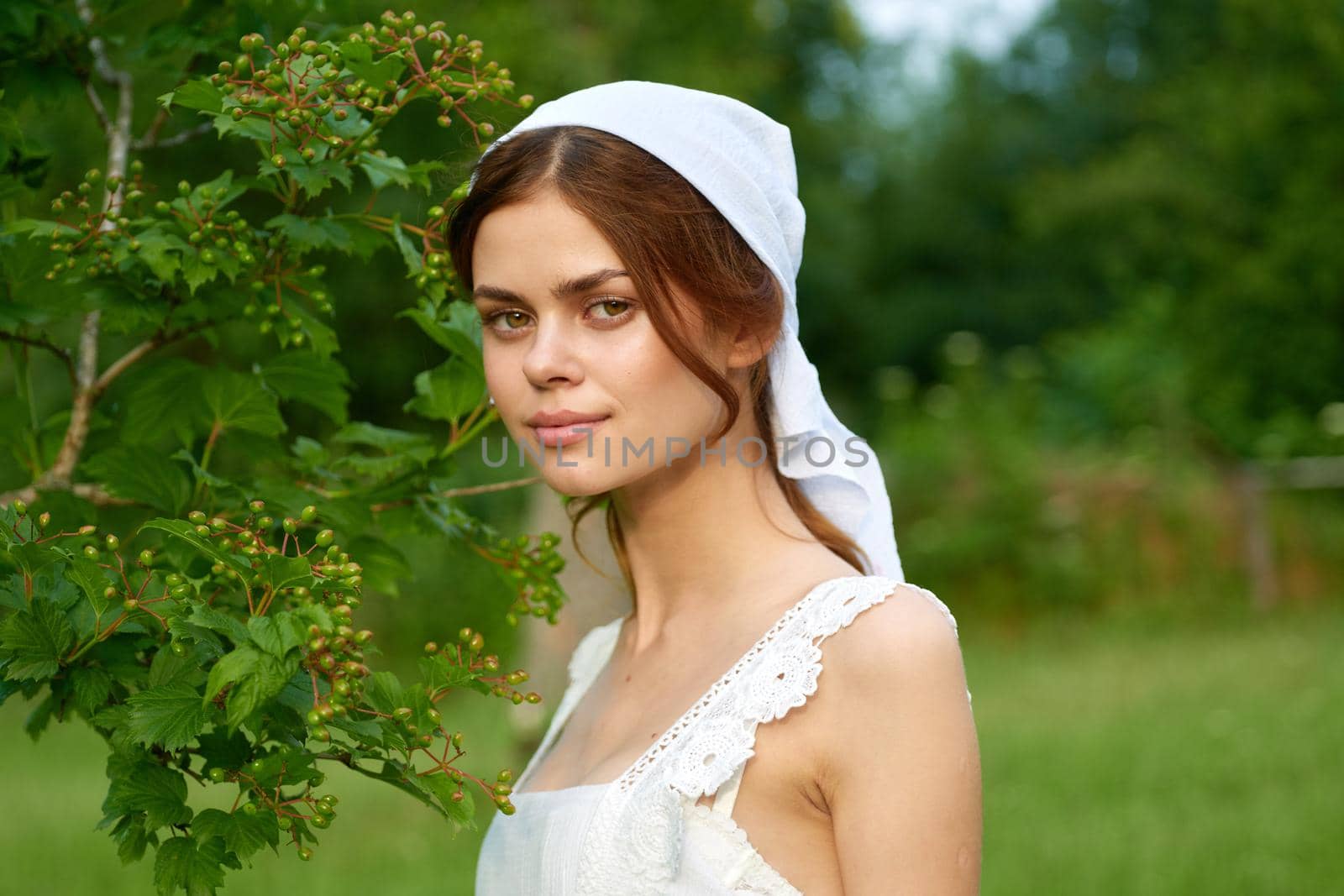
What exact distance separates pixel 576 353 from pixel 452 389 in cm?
35

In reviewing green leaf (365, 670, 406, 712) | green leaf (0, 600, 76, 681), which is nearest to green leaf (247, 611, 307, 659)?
green leaf (365, 670, 406, 712)

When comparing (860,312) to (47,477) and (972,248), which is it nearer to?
(972,248)

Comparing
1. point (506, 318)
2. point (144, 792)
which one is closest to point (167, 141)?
point (506, 318)

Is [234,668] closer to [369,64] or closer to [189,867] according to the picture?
[189,867]

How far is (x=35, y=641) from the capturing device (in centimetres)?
158

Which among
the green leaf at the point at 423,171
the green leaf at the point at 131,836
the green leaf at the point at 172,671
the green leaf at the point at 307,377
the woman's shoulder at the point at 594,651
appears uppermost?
the green leaf at the point at 423,171

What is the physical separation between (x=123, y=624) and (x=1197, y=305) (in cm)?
1497

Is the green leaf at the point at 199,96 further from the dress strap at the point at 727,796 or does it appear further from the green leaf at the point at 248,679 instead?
the dress strap at the point at 727,796

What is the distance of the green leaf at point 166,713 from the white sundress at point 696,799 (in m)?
0.64

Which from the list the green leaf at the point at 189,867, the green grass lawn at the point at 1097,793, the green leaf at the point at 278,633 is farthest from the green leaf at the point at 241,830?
the green grass lawn at the point at 1097,793

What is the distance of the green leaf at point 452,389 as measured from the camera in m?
2.24

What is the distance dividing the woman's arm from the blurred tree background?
976mm

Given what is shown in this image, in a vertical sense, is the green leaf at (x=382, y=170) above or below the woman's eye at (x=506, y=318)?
above

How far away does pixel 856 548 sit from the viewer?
2.34 metres
